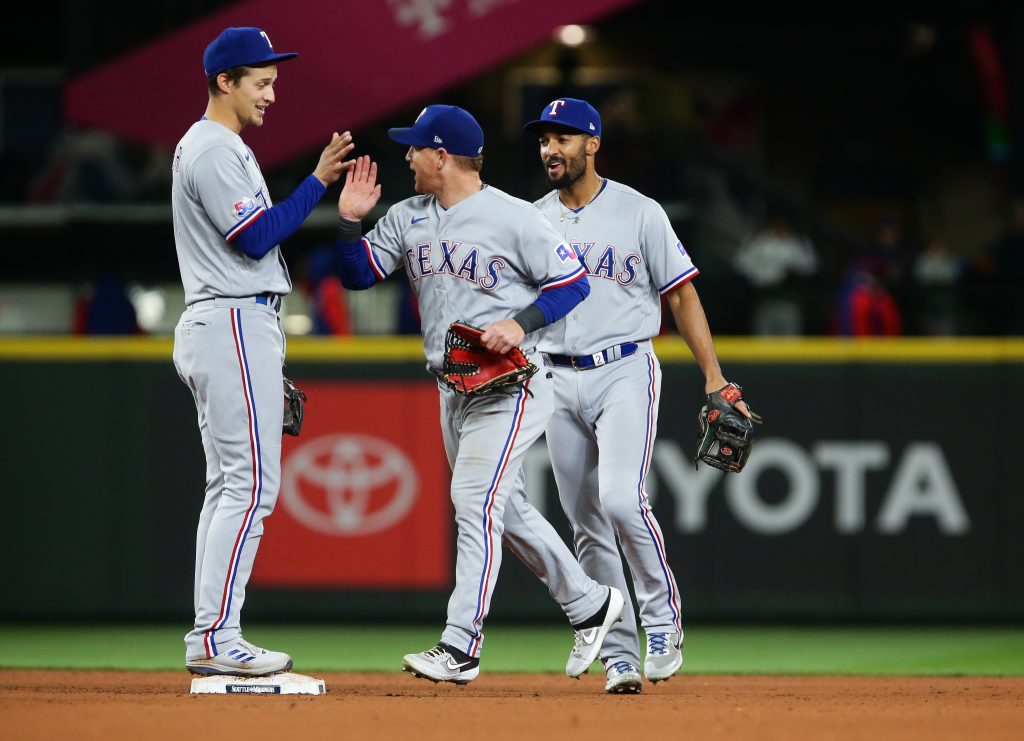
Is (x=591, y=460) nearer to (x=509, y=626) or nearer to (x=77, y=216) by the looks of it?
(x=509, y=626)

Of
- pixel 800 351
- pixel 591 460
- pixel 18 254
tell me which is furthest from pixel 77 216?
pixel 591 460

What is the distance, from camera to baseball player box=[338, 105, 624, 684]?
5023mm

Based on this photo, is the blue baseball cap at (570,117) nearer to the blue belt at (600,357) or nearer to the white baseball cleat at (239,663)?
the blue belt at (600,357)

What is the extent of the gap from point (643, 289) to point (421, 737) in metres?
1.96

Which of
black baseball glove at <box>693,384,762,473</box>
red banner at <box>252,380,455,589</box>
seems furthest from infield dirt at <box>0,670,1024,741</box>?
red banner at <box>252,380,455,589</box>

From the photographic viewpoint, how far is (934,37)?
57.4ft

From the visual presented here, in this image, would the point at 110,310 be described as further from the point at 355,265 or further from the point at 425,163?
the point at 425,163

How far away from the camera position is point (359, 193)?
5047mm

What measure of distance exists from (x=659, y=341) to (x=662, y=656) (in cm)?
293

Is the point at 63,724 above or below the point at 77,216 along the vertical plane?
below

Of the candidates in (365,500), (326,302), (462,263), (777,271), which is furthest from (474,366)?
(777,271)

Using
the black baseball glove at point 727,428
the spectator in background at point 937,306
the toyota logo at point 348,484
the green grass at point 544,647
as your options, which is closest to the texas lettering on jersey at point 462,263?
the black baseball glove at point 727,428

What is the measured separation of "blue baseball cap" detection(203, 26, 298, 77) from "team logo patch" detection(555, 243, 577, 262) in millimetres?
1013

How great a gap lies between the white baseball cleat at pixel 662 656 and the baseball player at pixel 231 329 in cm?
124
